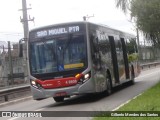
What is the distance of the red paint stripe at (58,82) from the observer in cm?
1672

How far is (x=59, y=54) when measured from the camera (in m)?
16.9

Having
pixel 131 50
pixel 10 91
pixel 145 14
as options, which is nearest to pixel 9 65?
pixel 10 91

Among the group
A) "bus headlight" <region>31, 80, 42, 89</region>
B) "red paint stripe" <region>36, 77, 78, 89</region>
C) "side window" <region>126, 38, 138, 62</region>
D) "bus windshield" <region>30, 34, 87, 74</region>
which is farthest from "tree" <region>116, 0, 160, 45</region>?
"bus headlight" <region>31, 80, 42, 89</region>

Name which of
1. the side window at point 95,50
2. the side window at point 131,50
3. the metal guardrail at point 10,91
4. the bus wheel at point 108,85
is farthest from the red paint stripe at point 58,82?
the side window at point 131,50

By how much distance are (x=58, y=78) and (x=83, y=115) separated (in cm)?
374

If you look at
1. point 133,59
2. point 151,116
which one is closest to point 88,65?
point 151,116

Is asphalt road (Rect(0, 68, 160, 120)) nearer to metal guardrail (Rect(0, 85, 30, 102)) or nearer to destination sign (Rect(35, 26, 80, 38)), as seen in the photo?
metal guardrail (Rect(0, 85, 30, 102))

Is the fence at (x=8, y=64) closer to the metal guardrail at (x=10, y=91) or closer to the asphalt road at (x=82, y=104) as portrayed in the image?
the metal guardrail at (x=10, y=91)

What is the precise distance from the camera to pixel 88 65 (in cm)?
1681

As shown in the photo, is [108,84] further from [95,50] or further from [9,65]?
[9,65]

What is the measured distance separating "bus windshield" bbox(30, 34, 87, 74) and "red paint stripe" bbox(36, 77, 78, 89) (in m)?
0.36

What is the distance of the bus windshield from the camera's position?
1684 cm

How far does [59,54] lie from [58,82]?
1.02 metres

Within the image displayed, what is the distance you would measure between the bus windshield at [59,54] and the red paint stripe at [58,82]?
363mm
